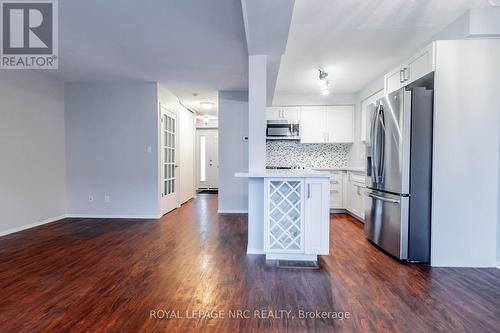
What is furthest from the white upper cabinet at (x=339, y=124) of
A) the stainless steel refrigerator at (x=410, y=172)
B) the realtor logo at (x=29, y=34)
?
the realtor logo at (x=29, y=34)

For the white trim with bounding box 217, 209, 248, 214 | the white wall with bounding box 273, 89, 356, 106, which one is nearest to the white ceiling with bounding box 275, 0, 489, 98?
the white wall with bounding box 273, 89, 356, 106

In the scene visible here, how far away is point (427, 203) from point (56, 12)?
13.3ft

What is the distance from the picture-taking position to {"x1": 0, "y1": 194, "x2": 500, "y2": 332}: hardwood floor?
156cm

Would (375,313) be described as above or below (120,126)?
below

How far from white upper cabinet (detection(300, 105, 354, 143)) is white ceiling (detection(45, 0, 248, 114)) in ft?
5.03

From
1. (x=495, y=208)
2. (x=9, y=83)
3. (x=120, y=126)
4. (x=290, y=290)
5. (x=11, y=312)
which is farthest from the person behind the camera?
(x=120, y=126)

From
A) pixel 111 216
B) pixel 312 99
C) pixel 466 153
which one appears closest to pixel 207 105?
pixel 312 99

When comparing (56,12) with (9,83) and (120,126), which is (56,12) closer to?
(9,83)

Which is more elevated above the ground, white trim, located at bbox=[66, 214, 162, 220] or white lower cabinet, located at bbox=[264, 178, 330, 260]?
white lower cabinet, located at bbox=[264, 178, 330, 260]

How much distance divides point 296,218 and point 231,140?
2.73 m

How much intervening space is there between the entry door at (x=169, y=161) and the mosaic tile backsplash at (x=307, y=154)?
6.81 ft

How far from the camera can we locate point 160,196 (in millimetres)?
4520

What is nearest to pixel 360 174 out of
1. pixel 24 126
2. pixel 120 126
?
pixel 120 126

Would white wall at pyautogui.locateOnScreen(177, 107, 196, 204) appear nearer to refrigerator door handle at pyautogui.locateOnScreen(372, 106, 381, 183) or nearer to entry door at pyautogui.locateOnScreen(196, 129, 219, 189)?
entry door at pyautogui.locateOnScreen(196, 129, 219, 189)
